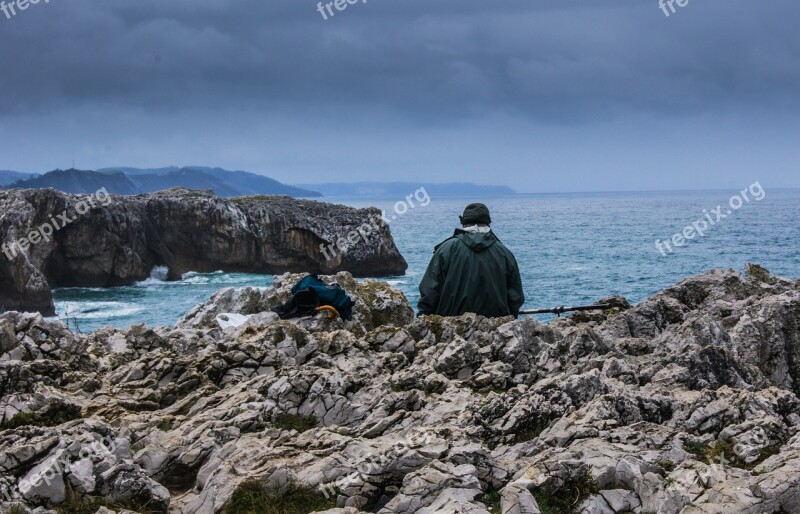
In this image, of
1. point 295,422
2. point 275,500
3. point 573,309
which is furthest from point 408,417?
point 573,309

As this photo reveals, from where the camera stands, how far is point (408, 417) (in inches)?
405

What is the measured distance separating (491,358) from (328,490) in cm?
510

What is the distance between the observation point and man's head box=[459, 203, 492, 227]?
1492cm

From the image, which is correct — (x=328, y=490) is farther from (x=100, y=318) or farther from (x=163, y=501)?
(x=100, y=318)

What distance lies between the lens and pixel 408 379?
37.9 ft

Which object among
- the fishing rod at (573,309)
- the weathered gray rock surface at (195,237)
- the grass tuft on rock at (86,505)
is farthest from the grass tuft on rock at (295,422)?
the weathered gray rock surface at (195,237)

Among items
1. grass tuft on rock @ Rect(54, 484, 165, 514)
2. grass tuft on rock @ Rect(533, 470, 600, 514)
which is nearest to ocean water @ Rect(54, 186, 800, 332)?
grass tuft on rock @ Rect(533, 470, 600, 514)

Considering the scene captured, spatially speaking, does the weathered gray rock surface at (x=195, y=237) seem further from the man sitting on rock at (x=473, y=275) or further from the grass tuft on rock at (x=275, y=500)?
the grass tuft on rock at (x=275, y=500)

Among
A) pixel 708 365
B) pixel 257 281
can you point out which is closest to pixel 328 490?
pixel 708 365

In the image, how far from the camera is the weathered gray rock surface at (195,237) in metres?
87.2

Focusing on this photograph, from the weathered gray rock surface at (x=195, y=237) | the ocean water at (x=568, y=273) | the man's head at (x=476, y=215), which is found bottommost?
the ocean water at (x=568, y=273)

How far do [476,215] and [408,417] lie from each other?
18.5 feet

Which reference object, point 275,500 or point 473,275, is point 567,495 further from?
point 473,275

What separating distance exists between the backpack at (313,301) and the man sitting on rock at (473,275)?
1.57m
